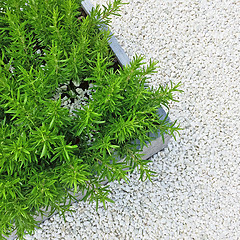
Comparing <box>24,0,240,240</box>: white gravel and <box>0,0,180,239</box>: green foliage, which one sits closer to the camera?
<box>0,0,180,239</box>: green foliage

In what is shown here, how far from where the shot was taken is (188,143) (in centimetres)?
249

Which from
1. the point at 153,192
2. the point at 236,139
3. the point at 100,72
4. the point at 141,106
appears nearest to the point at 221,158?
the point at 236,139

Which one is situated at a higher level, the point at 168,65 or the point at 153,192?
the point at 168,65

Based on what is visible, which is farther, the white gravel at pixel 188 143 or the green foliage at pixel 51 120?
the white gravel at pixel 188 143

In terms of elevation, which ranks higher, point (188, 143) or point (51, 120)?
point (51, 120)

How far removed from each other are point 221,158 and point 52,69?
173 cm

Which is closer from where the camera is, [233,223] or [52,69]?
[52,69]

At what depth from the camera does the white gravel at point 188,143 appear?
2.25 m

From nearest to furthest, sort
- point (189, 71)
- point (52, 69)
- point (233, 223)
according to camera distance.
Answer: point (52, 69) < point (233, 223) < point (189, 71)

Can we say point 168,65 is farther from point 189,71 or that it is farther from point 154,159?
point 154,159

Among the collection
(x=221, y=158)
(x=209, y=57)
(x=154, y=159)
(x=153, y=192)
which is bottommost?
(x=153, y=192)

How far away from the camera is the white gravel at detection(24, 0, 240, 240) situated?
2.25 m

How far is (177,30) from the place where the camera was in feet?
9.55

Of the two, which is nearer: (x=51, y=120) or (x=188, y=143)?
(x=51, y=120)
